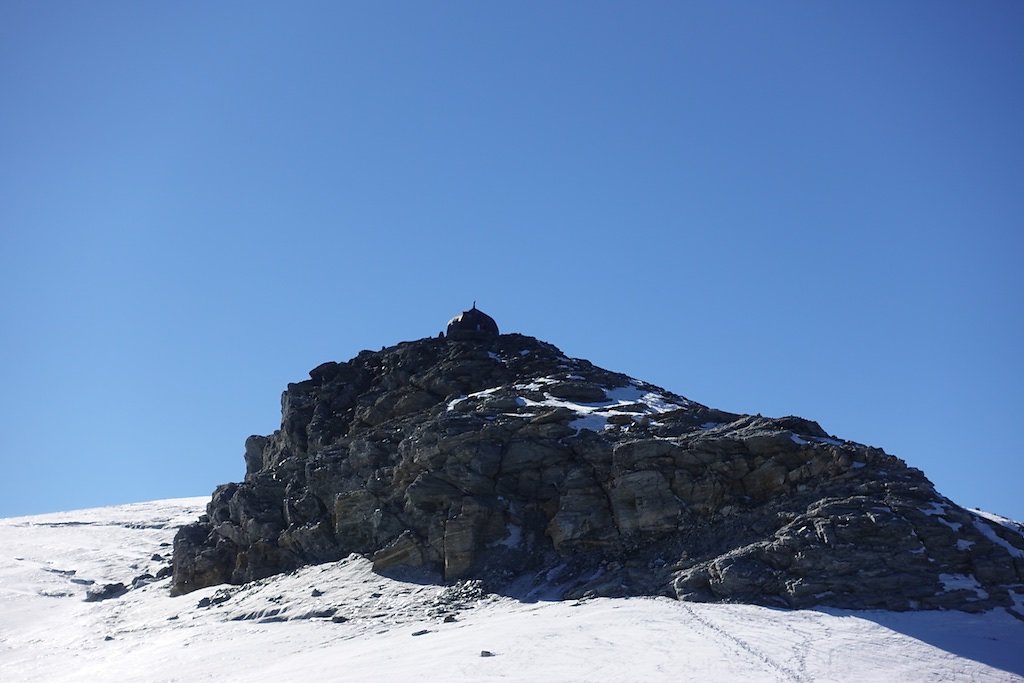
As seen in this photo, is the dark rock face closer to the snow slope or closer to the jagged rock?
the snow slope

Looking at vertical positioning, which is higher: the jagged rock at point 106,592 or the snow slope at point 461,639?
the jagged rock at point 106,592

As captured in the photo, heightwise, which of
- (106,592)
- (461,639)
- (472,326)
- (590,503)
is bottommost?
(461,639)

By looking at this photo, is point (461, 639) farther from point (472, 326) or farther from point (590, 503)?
point (472, 326)

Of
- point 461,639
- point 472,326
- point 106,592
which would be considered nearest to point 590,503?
point 461,639

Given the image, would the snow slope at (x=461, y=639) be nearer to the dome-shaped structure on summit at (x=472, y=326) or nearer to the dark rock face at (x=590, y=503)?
the dark rock face at (x=590, y=503)

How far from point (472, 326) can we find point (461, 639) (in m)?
40.6

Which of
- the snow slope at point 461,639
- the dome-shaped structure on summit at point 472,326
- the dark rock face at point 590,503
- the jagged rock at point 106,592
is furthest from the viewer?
the dome-shaped structure on summit at point 472,326

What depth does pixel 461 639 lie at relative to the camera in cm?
3644

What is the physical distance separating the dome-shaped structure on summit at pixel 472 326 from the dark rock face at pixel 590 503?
5247mm

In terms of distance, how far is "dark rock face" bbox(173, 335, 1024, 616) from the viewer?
38.9 m

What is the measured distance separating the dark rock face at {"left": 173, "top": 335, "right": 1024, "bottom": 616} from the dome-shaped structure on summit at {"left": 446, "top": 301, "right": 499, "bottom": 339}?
525cm

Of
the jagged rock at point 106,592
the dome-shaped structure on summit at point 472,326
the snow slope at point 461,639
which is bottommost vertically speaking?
the snow slope at point 461,639

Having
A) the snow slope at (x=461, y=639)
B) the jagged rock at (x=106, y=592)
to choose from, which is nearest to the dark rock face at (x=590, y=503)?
the snow slope at (x=461, y=639)

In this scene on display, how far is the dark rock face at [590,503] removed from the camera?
38875 mm
